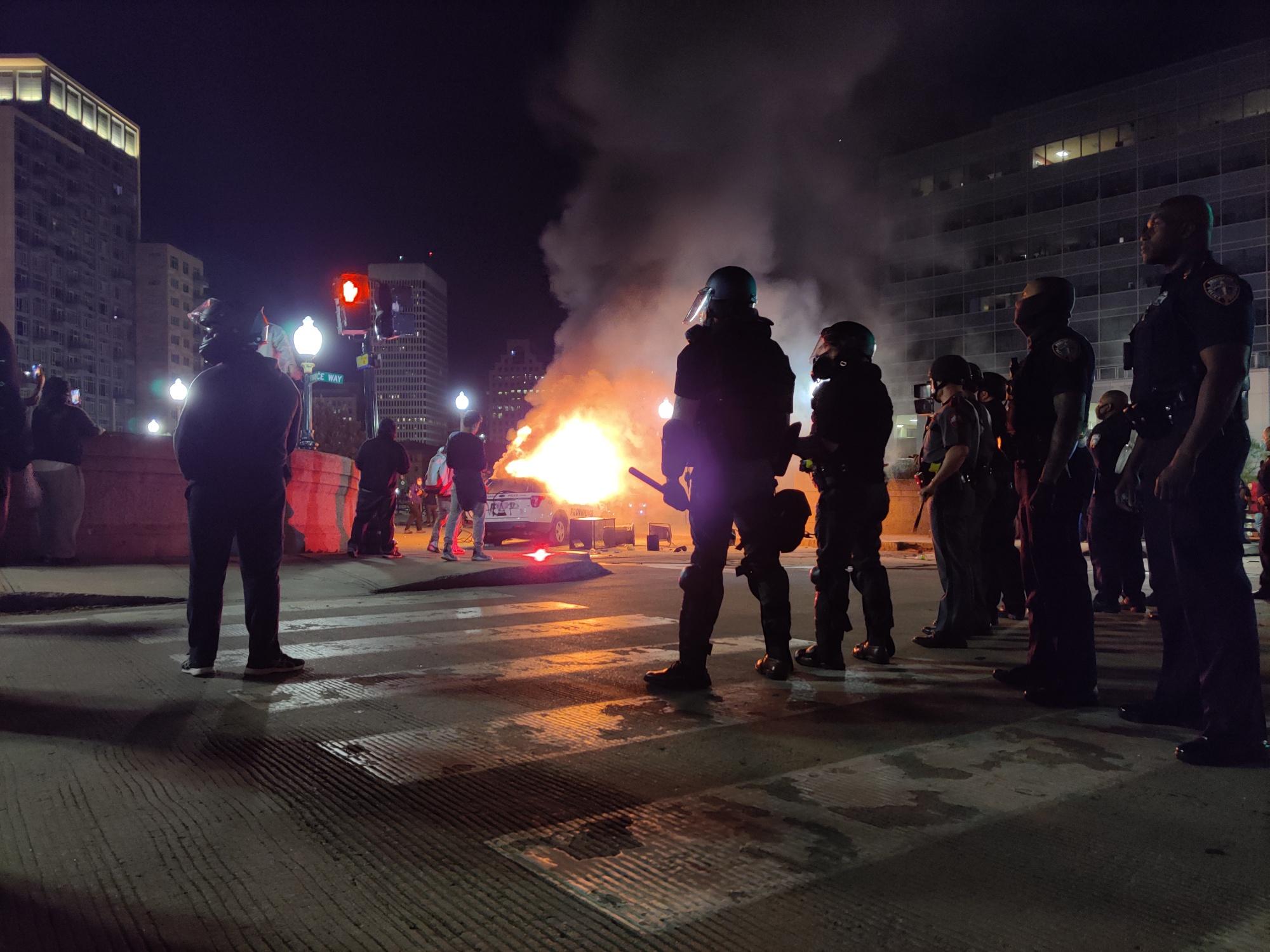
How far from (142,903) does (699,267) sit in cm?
3820

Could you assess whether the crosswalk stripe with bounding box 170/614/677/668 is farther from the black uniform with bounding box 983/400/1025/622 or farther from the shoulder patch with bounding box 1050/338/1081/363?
the shoulder patch with bounding box 1050/338/1081/363

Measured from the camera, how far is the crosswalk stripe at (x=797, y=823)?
2062mm

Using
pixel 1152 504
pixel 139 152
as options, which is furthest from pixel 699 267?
pixel 139 152

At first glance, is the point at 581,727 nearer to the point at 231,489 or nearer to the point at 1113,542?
the point at 231,489

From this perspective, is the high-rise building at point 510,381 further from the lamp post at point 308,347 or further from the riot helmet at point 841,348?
the riot helmet at point 841,348

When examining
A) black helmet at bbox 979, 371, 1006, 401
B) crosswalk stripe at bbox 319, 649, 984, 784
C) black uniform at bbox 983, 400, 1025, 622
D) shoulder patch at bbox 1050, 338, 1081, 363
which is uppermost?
black helmet at bbox 979, 371, 1006, 401

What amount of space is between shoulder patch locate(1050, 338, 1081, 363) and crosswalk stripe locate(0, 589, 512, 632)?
5452mm

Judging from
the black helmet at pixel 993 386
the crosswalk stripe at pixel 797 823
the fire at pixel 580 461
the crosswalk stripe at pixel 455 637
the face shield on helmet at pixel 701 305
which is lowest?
the crosswalk stripe at pixel 797 823

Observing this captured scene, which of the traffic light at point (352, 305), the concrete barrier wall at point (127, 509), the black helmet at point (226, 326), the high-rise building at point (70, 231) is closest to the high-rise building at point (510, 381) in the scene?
the high-rise building at point (70, 231)

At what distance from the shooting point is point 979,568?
6.66 meters

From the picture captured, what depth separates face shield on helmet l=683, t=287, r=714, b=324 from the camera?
4.63 meters

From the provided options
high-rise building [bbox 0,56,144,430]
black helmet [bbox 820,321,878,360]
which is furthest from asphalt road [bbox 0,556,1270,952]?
high-rise building [bbox 0,56,144,430]

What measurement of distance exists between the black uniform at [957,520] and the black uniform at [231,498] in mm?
4244

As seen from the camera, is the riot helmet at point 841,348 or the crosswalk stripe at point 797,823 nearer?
the crosswalk stripe at point 797,823
